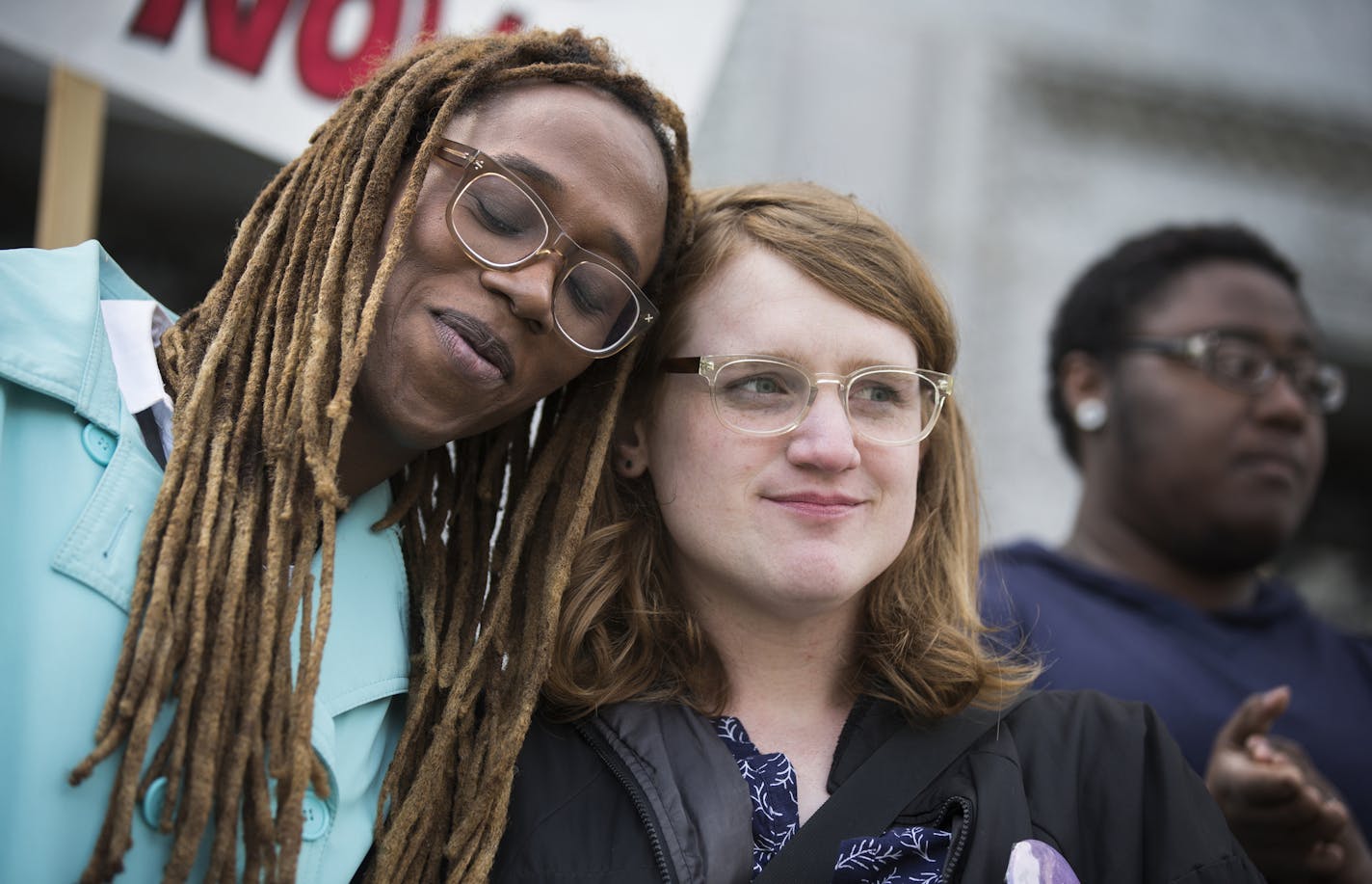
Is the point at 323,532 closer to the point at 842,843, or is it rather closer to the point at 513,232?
the point at 513,232

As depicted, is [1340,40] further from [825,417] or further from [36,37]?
[36,37]

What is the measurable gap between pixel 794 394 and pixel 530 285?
0.48 m

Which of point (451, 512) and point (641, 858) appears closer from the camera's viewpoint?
point (641, 858)

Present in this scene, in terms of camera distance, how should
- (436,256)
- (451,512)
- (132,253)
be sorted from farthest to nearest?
1. (132,253)
2. (451,512)
3. (436,256)

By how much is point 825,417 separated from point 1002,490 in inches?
119

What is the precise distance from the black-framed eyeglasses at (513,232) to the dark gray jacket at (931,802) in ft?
2.22

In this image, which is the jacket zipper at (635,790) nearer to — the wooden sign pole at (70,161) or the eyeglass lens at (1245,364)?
the wooden sign pole at (70,161)

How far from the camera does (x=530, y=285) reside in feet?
6.03

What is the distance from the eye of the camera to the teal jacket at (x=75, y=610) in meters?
1.55

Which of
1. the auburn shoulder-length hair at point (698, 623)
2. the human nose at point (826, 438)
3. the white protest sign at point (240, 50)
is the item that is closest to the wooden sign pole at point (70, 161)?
the white protest sign at point (240, 50)

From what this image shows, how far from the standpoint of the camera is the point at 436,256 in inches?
73.0

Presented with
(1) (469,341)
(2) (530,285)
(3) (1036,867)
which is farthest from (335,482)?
(3) (1036,867)

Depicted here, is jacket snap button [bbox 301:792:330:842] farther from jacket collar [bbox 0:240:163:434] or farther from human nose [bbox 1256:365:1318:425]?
human nose [bbox 1256:365:1318:425]

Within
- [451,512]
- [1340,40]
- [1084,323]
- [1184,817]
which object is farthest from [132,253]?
[1340,40]
